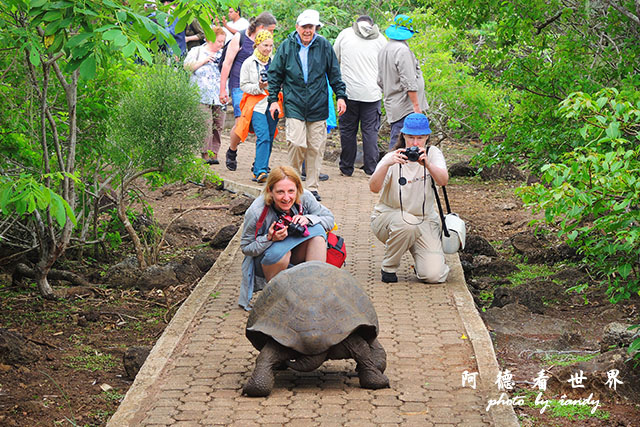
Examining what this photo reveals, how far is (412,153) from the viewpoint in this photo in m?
7.66

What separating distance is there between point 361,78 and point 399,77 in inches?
42.1

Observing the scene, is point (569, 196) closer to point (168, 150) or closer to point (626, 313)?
point (626, 313)

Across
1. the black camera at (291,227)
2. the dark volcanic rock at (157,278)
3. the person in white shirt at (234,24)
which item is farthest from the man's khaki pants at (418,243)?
the person in white shirt at (234,24)

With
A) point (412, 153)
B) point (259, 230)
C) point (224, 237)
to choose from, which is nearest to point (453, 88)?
point (224, 237)

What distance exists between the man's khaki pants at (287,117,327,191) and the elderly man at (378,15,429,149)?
1158mm

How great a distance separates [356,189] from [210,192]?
7.30ft

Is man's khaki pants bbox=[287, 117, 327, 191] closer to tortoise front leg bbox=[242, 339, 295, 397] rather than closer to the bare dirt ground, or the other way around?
the bare dirt ground

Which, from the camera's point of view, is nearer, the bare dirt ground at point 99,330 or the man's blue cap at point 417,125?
the bare dirt ground at point 99,330

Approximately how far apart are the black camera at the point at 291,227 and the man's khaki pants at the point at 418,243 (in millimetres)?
1490

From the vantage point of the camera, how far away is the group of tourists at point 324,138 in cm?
700

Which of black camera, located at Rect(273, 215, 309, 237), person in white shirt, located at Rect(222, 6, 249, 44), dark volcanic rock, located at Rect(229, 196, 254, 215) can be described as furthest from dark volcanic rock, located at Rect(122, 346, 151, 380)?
person in white shirt, located at Rect(222, 6, 249, 44)

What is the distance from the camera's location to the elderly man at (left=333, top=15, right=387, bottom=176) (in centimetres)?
1257

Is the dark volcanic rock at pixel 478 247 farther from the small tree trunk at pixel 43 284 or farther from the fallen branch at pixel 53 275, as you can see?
the small tree trunk at pixel 43 284

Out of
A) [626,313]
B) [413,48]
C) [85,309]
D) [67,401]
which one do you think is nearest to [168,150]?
[85,309]
